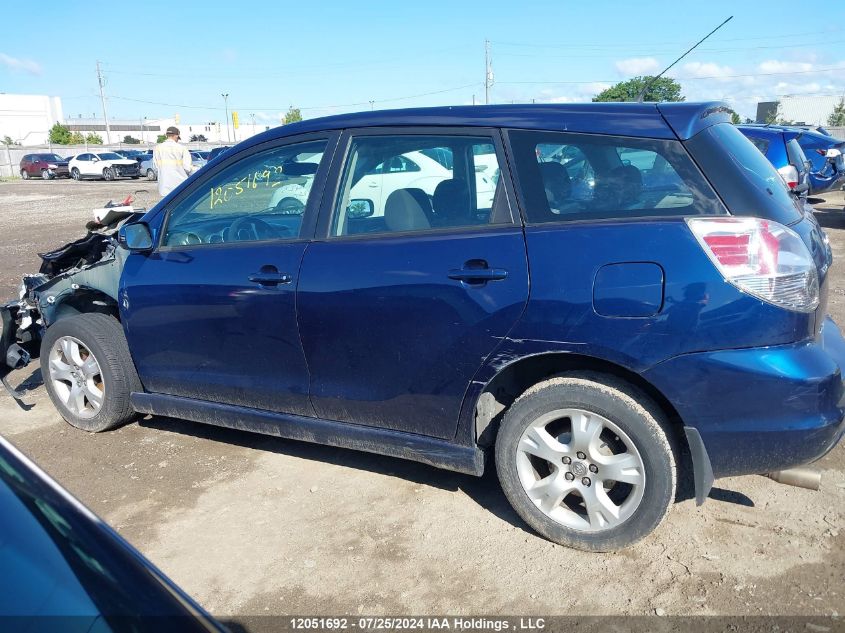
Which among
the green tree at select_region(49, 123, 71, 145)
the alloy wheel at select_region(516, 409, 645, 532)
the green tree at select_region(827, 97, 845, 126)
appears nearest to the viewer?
the alloy wheel at select_region(516, 409, 645, 532)

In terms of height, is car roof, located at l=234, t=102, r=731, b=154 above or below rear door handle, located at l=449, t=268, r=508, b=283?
above

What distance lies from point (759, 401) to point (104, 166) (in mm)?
41109

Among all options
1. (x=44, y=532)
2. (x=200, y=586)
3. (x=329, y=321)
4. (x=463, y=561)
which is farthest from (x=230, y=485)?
(x=44, y=532)

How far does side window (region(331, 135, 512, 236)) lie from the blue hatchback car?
1 cm

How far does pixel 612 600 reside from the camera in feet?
9.08

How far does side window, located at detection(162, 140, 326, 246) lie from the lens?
11.9 feet

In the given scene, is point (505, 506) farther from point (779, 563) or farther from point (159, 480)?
point (159, 480)

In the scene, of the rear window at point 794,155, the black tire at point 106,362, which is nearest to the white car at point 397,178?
the black tire at point 106,362

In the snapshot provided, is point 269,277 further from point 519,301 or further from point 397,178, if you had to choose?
point 519,301

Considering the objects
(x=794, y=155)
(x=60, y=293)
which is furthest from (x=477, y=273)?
(x=794, y=155)

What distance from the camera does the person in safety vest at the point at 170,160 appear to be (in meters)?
10.9

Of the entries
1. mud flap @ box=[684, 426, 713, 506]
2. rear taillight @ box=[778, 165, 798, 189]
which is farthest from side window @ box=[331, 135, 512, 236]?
rear taillight @ box=[778, 165, 798, 189]

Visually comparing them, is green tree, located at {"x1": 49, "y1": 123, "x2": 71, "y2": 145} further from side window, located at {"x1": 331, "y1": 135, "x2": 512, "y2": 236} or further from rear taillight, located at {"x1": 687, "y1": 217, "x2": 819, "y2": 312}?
rear taillight, located at {"x1": 687, "y1": 217, "x2": 819, "y2": 312}

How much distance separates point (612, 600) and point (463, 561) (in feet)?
2.05
